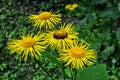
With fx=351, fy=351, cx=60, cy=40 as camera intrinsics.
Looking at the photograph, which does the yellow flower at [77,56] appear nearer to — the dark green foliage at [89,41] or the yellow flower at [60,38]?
the yellow flower at [60,38]

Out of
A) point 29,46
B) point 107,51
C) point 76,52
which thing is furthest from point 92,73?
point 107,51

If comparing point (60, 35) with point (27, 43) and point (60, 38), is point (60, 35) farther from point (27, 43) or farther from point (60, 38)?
point (27, 43)

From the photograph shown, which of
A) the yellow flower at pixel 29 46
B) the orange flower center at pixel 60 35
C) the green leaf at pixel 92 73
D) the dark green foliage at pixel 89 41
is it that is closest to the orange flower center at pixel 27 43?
the yellow flower at pixel 29 46

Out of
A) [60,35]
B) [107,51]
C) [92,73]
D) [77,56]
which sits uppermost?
[60,35]

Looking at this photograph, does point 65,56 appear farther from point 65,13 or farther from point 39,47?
point 65,13

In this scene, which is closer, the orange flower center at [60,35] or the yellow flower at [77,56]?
the yellow flower at [77,56]

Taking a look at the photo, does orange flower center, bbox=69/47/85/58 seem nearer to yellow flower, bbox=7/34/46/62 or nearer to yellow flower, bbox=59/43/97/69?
yellow flower, bbox=59/43/97/69

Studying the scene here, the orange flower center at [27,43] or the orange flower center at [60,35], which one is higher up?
the orange flower center at [60,35]

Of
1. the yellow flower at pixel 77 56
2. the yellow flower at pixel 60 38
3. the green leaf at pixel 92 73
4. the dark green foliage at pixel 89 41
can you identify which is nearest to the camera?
the yellow flower at pixel 77 56
